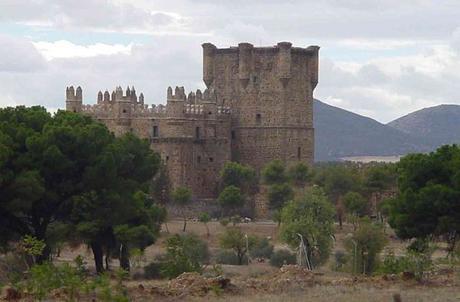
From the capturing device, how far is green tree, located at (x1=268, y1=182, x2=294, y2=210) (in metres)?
76.4

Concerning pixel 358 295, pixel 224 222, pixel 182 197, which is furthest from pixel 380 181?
pixel 358 295

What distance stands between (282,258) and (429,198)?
463 inches

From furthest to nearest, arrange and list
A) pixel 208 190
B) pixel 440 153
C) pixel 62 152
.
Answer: pixel 208 190
pixel 440 153
pixel 62 152

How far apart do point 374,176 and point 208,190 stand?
398 inches

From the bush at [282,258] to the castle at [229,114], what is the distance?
912 inches

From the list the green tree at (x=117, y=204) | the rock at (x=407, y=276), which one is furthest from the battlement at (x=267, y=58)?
the rock at (x=407, y=276)

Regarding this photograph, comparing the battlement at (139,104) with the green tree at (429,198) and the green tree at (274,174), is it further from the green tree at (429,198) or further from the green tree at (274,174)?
the green tree at (429,198)

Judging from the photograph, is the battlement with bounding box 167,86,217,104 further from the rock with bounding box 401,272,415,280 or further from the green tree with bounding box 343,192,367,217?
the rock with bounding box 401,272,415,280

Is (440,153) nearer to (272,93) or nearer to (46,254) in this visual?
(46,254)

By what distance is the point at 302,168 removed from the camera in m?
79.4

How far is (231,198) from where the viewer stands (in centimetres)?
7644

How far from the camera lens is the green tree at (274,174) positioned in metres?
78.4

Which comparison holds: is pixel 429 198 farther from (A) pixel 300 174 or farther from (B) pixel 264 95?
(B) pixel 264 95

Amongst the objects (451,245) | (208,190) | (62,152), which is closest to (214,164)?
(208,190)
